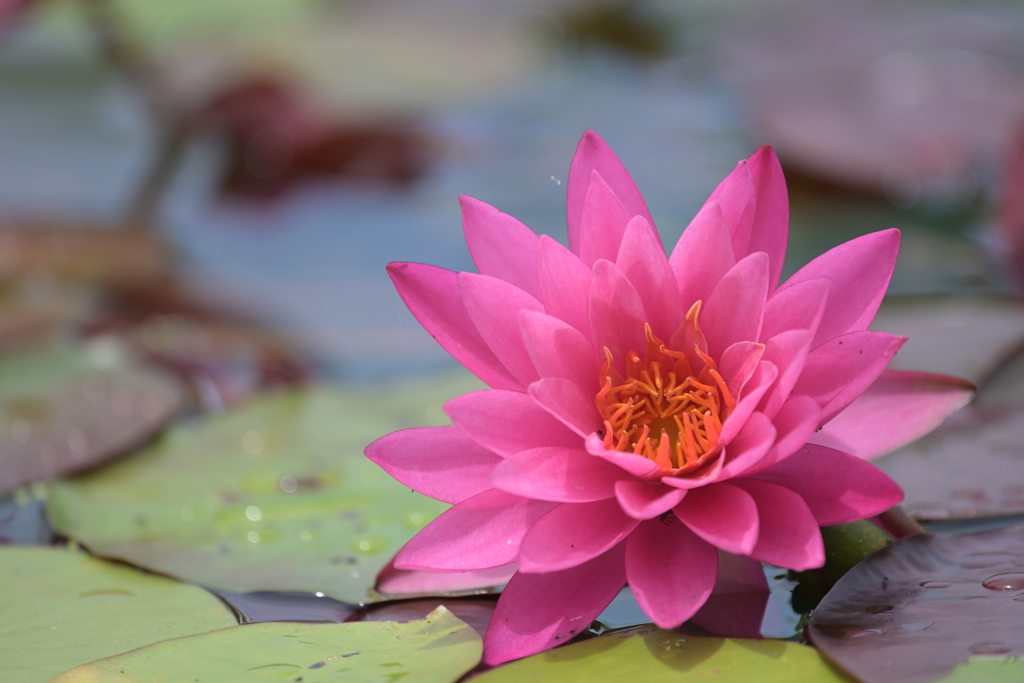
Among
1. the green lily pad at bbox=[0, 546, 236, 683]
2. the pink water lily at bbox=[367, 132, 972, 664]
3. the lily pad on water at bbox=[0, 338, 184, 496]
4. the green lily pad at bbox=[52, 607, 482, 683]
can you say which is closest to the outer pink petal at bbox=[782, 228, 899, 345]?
the pink water lily at bbox=[367, 132, 972, 664]

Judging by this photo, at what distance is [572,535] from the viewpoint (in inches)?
29.7

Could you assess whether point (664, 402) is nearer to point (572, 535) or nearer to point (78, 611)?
point (572, 535)

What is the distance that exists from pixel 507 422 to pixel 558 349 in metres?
0.09

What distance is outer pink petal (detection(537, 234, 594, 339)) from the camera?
818 millimetres

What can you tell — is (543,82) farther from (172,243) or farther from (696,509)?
(696,509)

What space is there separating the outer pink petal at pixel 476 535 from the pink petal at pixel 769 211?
1.15 feet

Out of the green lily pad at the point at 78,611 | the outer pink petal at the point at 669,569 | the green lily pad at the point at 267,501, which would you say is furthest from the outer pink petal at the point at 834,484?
the green lily pad at the point at 78,611

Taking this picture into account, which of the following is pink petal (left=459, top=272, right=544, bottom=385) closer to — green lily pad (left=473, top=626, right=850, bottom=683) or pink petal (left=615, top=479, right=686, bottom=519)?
pink petal (left=615, top=479, right=686, bottom=519)

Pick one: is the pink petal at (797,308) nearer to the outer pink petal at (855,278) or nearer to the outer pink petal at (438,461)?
the outer pink petal at (855,278)

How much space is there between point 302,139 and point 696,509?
230 centimetres

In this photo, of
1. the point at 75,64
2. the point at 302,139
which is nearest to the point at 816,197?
the point at 302,139

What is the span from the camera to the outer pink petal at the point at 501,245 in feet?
2.85

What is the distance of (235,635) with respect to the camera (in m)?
0.88

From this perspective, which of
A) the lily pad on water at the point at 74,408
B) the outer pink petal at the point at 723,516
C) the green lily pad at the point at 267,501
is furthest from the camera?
the lily pad on water at the point at 74,408
